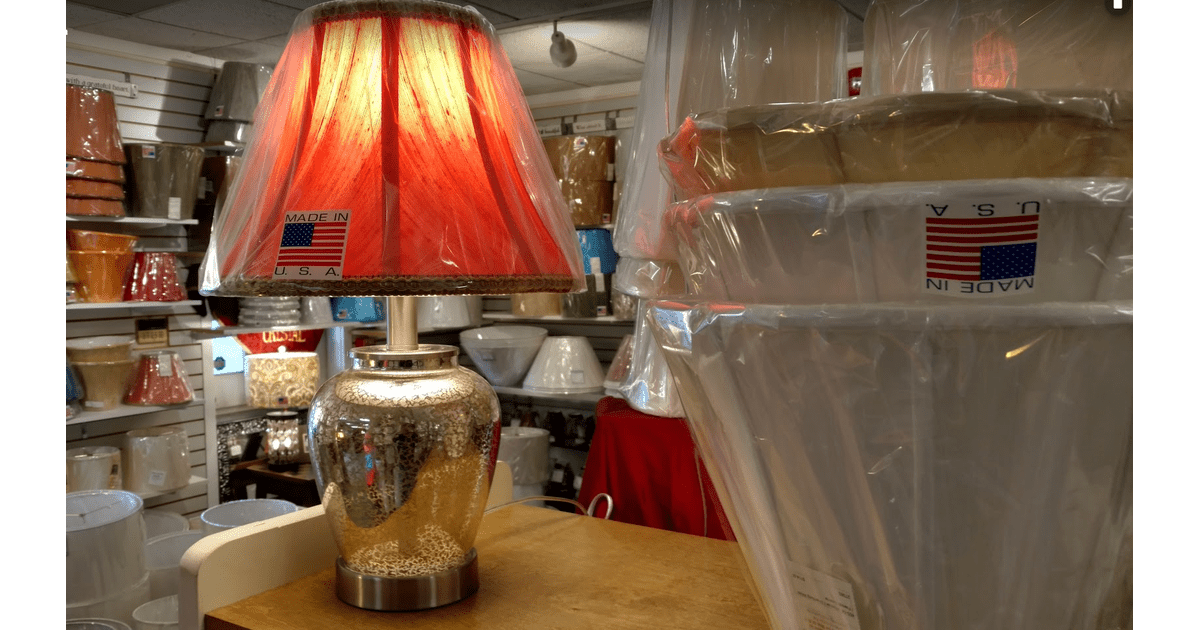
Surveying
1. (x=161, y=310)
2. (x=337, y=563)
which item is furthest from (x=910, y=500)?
(x=161, y=310)

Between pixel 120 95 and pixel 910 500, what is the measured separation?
13.9 ft

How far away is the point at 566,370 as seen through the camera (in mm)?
4008

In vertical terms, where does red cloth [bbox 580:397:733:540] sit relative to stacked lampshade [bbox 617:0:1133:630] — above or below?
below

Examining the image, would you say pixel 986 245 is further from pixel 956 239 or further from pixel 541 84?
pixel 541 84

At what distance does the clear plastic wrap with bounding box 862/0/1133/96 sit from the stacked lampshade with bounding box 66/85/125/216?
3078mm

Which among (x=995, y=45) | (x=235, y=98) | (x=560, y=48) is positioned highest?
(x=560, y=48)

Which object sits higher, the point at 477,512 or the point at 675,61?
the point at 675,61

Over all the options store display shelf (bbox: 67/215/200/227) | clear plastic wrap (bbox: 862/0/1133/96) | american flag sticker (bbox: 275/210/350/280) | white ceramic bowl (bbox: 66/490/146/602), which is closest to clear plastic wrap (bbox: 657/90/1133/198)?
clear plastic wrap (bbox: 862/0/1133/96)

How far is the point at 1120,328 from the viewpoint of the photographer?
18.8 inches

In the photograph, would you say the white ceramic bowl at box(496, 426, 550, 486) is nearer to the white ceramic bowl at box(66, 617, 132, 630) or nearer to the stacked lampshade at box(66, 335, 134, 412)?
the stacked lampshade at box(66, 335, 134, 412)

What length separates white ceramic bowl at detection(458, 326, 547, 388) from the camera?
412 centimetres

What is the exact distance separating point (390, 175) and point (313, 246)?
0.32 feet

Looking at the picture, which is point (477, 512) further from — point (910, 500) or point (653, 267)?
point (653, 267)

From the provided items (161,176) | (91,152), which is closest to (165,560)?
(91,152)
